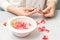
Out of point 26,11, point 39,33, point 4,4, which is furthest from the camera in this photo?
point 4,4

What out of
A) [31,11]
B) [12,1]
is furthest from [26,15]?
[12,1]

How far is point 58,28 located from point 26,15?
0.79ft

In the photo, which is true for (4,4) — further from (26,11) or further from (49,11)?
(49,11)

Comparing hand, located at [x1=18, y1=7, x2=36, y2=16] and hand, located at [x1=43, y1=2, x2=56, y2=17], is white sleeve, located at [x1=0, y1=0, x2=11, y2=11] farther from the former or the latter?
hand, located at [x1=43, y1=2, x2=56, y2=17]

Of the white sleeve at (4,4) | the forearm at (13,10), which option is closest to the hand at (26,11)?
the forearm at (13,10)

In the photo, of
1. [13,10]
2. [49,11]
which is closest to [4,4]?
[13,10]

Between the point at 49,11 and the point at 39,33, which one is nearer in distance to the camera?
the point at 39,33

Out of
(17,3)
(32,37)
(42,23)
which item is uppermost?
(17,3)

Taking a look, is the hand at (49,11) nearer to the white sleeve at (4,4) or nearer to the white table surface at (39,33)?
the white table surface at (39,33)

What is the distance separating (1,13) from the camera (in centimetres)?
109

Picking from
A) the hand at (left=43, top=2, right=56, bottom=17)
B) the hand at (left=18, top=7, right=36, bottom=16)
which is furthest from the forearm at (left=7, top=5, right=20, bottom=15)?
the hand at (left=43, top=2, right=56, bottom=17)

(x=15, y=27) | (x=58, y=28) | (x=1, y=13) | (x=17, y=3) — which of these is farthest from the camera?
(x=17, y=3)

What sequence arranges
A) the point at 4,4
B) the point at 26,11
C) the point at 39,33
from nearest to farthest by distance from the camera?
the point at 39,33 → the point at 26,11 → the point at 4,4

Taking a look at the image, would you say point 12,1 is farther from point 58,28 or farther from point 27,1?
point 58,28
